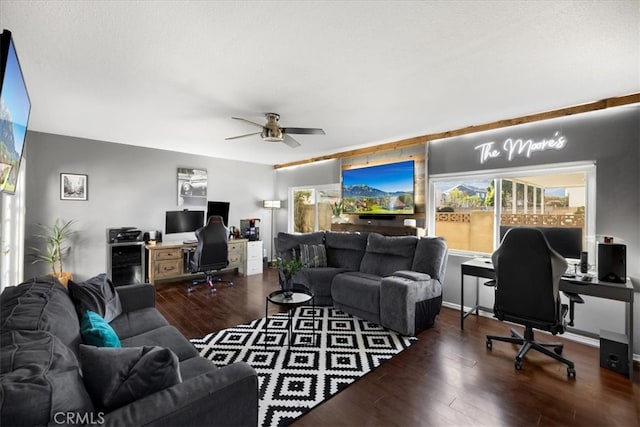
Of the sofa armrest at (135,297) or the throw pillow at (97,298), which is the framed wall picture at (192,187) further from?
the throw pillow at (97,298)

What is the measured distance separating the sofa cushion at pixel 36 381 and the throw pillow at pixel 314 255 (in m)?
3.32

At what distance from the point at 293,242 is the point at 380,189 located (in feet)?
5.72

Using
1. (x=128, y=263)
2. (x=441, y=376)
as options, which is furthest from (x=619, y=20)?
(x=128, y=263)

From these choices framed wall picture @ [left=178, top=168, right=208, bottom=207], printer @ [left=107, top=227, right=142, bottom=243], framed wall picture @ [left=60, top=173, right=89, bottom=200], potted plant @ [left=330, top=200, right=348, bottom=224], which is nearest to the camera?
framed wall picture @ [left=60, top=173, right=89, bottom=200]

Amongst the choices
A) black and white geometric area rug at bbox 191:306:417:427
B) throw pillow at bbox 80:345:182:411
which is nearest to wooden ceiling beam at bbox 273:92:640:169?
black and white geometric area rug at bbox 191:306:417:427

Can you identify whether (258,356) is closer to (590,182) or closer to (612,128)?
(590,182)

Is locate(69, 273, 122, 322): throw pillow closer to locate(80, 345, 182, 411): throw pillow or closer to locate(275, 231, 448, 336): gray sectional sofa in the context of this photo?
locate(80, 345, 182, 411): throw pillow

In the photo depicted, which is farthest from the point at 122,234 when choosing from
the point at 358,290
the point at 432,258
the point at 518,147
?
the point at 518,147

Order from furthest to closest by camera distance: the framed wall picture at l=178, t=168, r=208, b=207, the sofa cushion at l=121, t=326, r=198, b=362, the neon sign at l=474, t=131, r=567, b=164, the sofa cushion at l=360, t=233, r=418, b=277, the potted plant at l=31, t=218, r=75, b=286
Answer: the framed wall picture at l=178, t=168, r=208, b=207 → the potted plant at l=31, t=218, r=75, b=286 → the sofa cushion at l=360, t=233, r=418, b=277 → the neon sign at l=474, t=131, r=567, b=164 → the sofa cushion at l=121, t=326, r=198, b=362

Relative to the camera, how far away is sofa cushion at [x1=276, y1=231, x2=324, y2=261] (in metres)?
4.74

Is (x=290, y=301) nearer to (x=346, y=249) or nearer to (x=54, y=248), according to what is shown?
(x=346, y=249)

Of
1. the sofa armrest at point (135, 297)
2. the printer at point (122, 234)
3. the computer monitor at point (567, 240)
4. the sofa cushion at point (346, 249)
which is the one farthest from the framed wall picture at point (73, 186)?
the computer monitor at point (567, 240)

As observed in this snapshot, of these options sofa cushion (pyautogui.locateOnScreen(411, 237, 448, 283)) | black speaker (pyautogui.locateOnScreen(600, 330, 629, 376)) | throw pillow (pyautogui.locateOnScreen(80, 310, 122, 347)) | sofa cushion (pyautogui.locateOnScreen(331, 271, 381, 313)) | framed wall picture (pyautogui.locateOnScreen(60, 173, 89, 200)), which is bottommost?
black speaker (pyautogui.locateOnScreen(600, 330, 629, 376))

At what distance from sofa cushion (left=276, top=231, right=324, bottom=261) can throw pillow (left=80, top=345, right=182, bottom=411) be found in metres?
3.48
